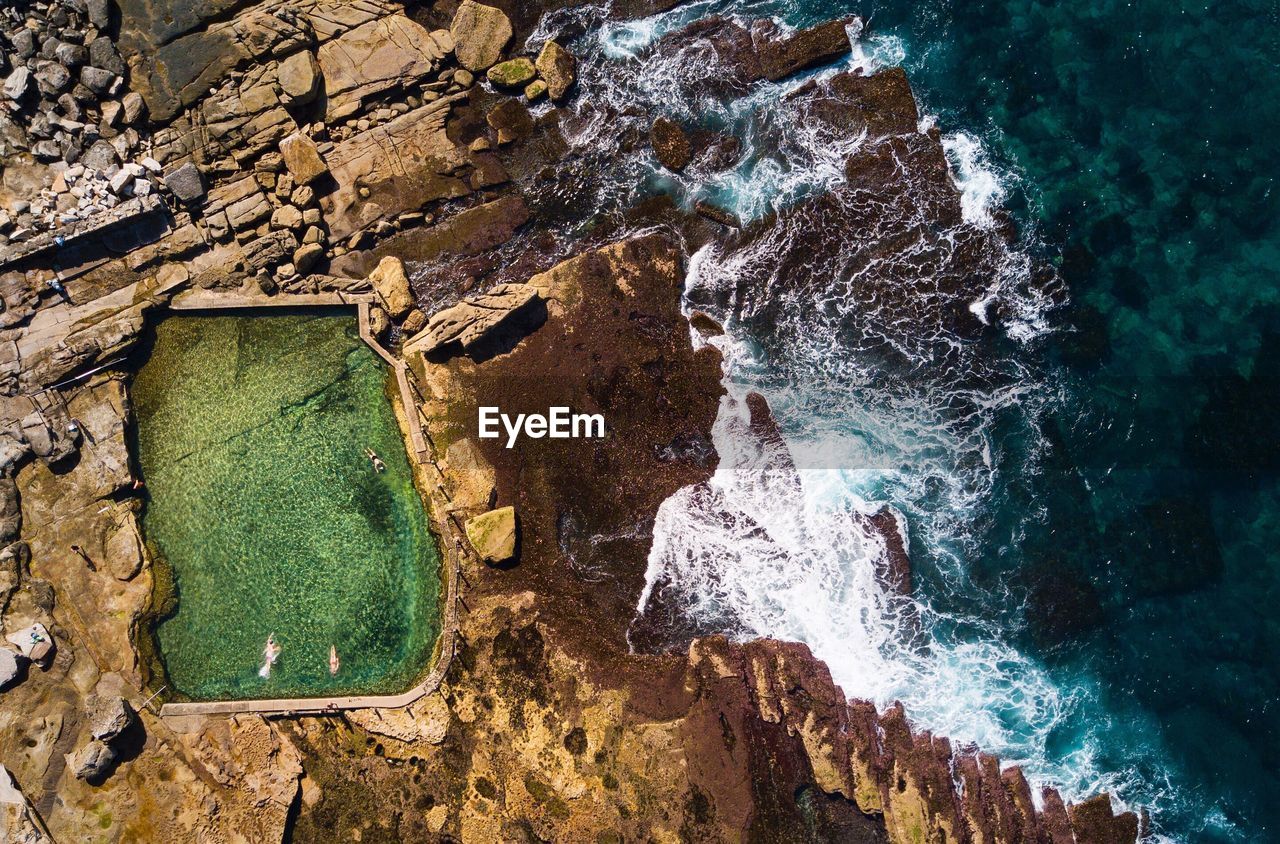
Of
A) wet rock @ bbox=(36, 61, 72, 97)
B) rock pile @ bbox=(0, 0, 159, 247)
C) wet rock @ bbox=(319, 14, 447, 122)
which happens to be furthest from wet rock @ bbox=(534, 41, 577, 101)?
wet rock @ bbox=(36, 61, 72, 97)

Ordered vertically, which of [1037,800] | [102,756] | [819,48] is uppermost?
[819,48]

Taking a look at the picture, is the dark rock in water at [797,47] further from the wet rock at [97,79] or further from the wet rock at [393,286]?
the wet rock at [97,79]

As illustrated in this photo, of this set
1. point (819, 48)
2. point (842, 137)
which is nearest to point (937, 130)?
point (842, 137)

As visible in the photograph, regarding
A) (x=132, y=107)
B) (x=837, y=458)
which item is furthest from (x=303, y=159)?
(x=837, y=458)

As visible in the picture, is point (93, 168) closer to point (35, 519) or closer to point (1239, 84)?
point (35, 519)

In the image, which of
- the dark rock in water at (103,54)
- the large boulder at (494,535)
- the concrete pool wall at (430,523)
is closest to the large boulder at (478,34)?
the concrete pool wall at (430,523)

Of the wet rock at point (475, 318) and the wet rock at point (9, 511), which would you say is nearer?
the wet rock at point (9, 511)

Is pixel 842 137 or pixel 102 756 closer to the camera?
pixel 102 756

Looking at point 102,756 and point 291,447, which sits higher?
point 291,447
